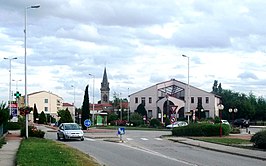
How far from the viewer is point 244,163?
21.4 meters

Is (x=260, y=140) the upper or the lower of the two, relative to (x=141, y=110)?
lower

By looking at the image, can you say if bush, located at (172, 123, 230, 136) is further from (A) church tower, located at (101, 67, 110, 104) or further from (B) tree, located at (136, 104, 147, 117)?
(A) church tower, located at (101, 67, 110, 104)

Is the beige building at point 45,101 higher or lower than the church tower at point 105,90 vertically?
lower

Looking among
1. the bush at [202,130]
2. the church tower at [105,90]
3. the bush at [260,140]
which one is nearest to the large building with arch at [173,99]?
the church tower at [105,90]

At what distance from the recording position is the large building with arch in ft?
390

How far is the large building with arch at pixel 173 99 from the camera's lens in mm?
118750

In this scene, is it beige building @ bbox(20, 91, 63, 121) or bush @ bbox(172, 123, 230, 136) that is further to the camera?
beige building @ bbox(20, 91, 63, 121)

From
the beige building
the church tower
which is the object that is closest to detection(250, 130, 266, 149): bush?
the beige building

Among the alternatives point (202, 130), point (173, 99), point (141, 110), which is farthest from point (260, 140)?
point (141, 110)

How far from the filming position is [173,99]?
117 meters

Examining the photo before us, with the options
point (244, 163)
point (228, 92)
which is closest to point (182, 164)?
point (244, 163)

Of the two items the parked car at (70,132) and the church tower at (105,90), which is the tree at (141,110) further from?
the parked car at (70,132)

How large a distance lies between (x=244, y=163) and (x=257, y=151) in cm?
632

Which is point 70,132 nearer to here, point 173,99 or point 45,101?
point 173,99
